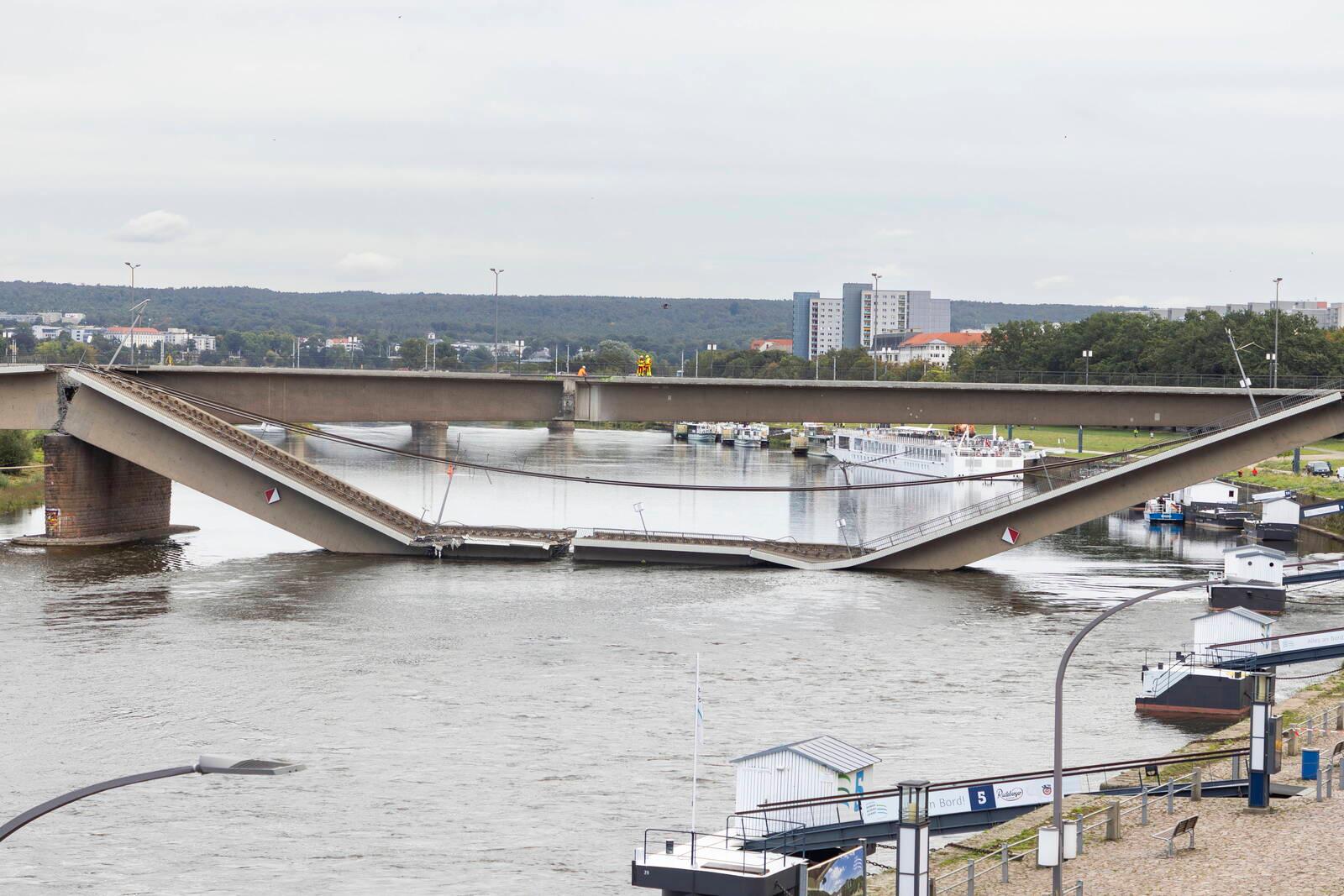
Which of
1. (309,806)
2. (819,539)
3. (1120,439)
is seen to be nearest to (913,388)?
(819,539)

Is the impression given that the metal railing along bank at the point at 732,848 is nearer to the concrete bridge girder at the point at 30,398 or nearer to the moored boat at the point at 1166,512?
the concrete bridge girder at the point at 30,398

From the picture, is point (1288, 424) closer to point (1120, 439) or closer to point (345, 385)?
point (345, 385)

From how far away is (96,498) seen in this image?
68188mm

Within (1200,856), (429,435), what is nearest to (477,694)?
(1200,856)

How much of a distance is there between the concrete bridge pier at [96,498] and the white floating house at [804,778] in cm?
4545

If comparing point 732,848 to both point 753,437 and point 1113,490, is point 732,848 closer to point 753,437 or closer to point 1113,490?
point 1113,490

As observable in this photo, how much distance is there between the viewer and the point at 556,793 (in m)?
30.0

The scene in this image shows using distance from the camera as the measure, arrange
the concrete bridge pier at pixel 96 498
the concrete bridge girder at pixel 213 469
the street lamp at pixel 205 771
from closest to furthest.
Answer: the street lamp at pixel 205 771 < the concrete bridge girder at pixel 213 469 < the concrete bridge pier at pixel 96 498

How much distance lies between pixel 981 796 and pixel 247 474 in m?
42.7

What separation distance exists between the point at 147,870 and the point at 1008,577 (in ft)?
144

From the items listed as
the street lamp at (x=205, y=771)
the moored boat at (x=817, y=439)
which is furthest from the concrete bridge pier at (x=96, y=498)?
the moored boat at (x=817, y=439)

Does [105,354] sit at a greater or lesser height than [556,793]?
greater

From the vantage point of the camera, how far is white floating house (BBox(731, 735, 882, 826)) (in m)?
25.9

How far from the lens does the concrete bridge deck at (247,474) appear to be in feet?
209
